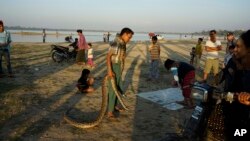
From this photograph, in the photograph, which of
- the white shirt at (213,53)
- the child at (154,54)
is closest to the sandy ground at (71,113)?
the child at (154,54)

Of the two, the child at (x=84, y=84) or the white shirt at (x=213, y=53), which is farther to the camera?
the white shirt at (x=213, y=53)

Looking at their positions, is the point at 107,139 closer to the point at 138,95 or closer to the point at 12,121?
the point at 12,121

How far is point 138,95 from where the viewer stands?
29.4 ft

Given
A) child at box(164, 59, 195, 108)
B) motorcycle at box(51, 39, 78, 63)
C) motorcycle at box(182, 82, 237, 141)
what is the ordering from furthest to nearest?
motorcycle at box(51, 39, 78, 63), child at box(164, 59, 195, 108), motorcycle at box(182, 82, 237, 141)

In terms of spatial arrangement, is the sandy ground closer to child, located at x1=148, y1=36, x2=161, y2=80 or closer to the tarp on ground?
the tarp on ground

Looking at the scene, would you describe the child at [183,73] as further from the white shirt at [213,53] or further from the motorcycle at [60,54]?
the motorcycle at [60,54]

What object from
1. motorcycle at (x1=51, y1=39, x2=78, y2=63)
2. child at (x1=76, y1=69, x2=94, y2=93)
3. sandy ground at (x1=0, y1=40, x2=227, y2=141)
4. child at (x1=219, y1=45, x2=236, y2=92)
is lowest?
sandy ground at (x1=0, y1=40, x2=227, y2=141)

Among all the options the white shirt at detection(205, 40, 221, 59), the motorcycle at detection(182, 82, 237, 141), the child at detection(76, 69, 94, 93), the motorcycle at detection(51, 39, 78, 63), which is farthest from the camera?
the motorcycle at detection(51, 39, 78, 63)

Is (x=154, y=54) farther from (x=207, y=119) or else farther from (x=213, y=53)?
(x=207, y=119)

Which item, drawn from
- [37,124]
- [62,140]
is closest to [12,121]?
[37,124]

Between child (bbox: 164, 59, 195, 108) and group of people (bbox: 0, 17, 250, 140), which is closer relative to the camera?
group of people (bbox: 0, 17, 250, 140)

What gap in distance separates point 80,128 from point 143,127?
1.33m

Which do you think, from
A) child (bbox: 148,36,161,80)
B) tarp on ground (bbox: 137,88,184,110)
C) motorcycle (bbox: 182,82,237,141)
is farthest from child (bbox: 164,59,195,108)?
child (bbox: 148,36,161,80)

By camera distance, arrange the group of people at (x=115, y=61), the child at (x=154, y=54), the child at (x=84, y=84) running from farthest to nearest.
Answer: the child at (x=154, y=54) → the child at (x=84, y=84) → the group of people at (x=115, y=61)
